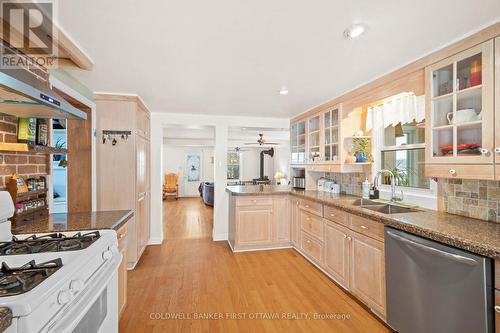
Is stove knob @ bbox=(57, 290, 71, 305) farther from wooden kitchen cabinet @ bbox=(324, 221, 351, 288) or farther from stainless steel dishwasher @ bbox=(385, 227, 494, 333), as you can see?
wooden kitchen cabinet @ bbox=(324, 221, 351, 288)

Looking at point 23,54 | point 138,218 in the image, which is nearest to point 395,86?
point 23,54

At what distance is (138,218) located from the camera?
9.95 ft

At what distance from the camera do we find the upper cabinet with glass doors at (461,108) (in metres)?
1.47

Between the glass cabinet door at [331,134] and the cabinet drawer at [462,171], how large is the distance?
1229 mm

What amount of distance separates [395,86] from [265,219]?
236cm

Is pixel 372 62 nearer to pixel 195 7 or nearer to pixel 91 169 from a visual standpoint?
pixel 195 7

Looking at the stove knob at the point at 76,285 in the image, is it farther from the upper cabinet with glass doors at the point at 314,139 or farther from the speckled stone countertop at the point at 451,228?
the upper cabinet with glass doors at the point at 314,139

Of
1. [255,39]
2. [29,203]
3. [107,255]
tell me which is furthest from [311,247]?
[29,203]

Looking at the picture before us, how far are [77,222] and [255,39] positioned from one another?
1.90 m

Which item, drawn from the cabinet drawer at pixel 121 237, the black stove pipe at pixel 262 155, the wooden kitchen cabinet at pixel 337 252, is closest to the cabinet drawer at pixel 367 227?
the wooden kitchen cabinet at pixel 337 252

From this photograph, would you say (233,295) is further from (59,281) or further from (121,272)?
(59,281)

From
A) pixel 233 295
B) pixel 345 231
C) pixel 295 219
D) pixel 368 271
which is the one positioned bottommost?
pixel 233 295

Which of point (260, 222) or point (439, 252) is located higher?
point (439, 252)

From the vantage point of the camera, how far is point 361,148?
2.91 meters
